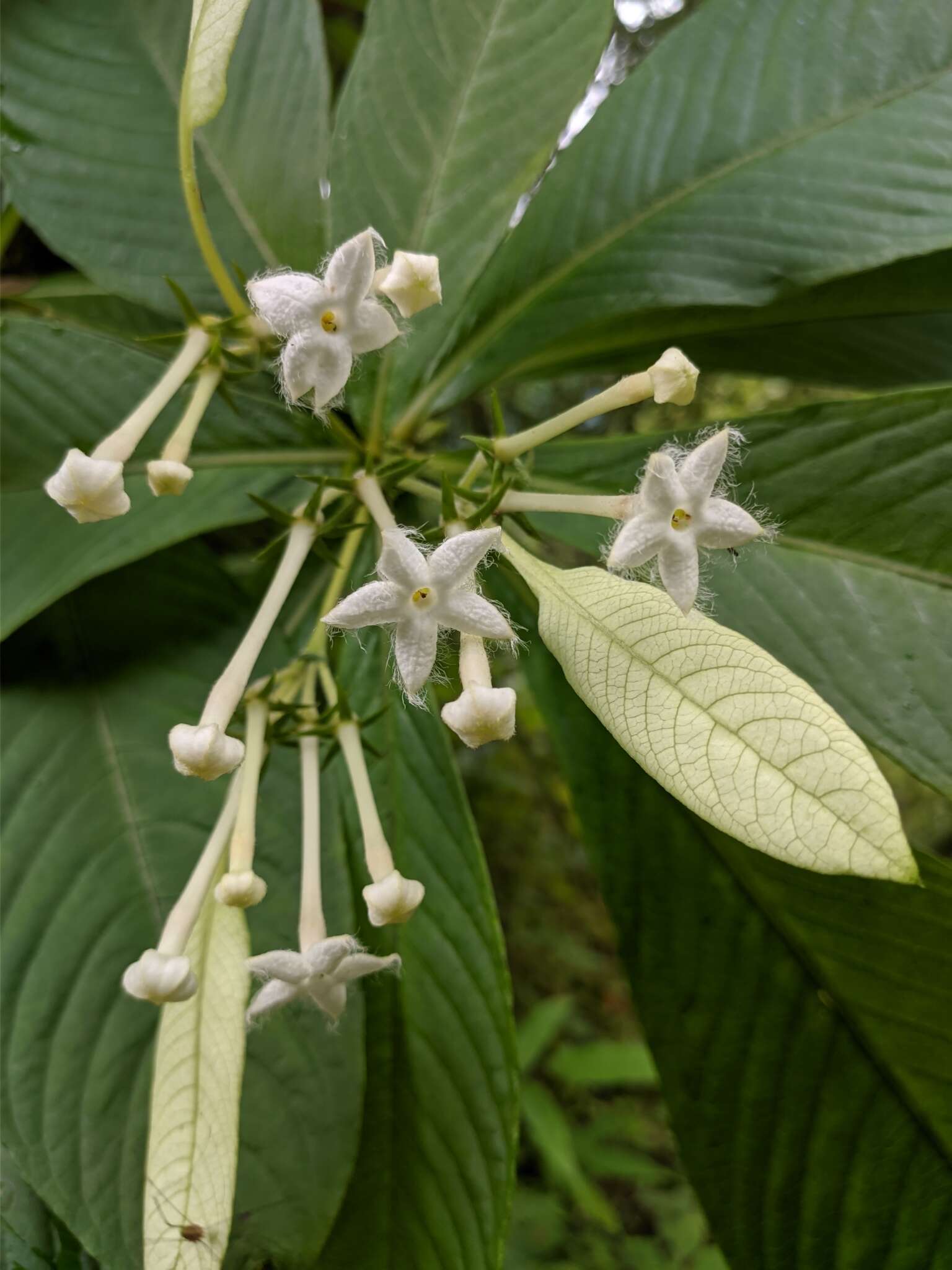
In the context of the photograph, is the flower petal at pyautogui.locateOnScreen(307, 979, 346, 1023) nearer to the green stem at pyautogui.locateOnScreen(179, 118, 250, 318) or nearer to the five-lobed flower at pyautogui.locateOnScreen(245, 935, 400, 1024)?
the five-lobed flower at pyautogui.locateOnScreen(245, 935, 400, 1024)

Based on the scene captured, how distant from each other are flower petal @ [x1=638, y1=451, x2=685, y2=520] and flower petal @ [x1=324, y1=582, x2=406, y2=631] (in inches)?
6.3

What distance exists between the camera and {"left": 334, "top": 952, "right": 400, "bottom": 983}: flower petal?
2.23ft

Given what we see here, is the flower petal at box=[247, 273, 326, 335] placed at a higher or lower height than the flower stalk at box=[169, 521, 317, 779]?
higher

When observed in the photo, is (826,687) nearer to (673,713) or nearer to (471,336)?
(673,713)

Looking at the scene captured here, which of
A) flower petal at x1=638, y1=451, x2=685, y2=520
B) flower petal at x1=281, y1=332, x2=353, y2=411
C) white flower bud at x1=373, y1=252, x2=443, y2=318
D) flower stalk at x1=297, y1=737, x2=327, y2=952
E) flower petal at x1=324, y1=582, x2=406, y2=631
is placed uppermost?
white flower bud at x1=373, y1=252, x2=443, y2=318

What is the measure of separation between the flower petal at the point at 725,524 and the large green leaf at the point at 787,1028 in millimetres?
382

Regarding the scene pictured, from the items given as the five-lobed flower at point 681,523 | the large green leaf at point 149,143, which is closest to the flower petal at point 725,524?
the five-lobed flower at point 681,523

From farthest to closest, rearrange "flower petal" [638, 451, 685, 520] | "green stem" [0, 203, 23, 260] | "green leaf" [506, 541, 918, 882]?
1. "green stem" [0, 203, 23, 260]
2. "flower petal" [638, 451, 685, 520]
3. "green leaf" [506, 541, 918, 882]

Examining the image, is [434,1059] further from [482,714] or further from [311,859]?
[482,714]

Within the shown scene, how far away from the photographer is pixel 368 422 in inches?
36.6

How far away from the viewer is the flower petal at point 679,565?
56 cm

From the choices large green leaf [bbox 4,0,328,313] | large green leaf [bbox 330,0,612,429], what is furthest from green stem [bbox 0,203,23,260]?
large green leaf [bbox 330,0,612,429]

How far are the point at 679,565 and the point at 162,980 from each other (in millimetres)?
445

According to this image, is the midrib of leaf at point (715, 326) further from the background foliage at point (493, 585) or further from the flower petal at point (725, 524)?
the flower petal at point (725, 524)
